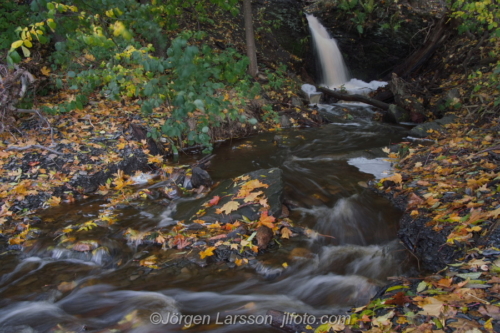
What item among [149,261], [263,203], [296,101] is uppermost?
[296,101]

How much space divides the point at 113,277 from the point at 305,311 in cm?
208

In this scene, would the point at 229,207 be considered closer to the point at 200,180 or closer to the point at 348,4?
the point at 200,180

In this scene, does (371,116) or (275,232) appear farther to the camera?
(371,116)

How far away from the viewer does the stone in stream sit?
14.2ft

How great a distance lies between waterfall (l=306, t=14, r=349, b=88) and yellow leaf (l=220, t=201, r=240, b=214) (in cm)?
1132

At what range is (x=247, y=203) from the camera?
4469mm

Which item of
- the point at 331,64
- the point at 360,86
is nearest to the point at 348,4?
the point at 331,64

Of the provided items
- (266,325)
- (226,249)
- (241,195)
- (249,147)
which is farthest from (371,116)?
(266,325)

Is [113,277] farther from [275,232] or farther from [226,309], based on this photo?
[275,232]

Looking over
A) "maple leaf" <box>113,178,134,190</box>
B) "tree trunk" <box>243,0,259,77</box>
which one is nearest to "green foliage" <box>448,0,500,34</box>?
"tree trunk" <box>243,0,259,77</box>

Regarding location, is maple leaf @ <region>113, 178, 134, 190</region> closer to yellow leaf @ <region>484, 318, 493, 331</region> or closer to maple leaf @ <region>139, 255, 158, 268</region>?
maple leaf @ <region>139, 255, 158, 268</region>

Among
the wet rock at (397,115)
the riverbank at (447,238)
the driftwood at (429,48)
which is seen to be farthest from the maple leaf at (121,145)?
the driftwood at (429,48)

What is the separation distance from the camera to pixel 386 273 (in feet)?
11.8

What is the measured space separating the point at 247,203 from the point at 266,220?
412 millimetres
